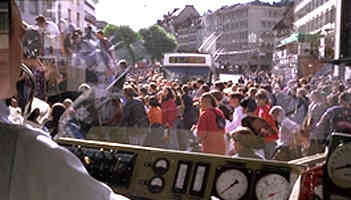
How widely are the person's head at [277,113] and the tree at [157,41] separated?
1.06 m

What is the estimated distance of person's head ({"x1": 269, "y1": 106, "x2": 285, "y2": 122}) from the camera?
8.98ft

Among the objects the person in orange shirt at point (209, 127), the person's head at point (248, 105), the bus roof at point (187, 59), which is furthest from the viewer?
the person's head at point (248, 105)

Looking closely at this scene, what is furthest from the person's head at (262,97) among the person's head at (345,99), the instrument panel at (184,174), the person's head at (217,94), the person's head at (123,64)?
the instrument panel at (184,174)

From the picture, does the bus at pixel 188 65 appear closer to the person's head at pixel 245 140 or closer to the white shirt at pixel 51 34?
the person's head at pixel 245 140

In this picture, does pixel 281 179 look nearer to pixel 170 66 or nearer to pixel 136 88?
pixel 170 66

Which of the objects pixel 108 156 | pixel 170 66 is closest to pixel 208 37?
pixel 170 66

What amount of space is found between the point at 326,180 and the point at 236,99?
5.95ft

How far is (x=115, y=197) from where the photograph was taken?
→ 1.81 feet

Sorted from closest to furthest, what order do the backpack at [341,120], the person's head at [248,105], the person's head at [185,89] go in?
the backpack at [341,120] → the person's head at [185,89] → the person's head at [248,105]

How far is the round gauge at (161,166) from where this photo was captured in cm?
160

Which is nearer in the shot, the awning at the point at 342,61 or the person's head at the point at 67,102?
the awning at the point at 342,61

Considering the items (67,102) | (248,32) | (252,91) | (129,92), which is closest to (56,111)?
(67,102)

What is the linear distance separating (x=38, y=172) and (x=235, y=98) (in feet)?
8.38

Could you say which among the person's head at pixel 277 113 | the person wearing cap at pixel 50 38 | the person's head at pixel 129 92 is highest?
the person wearing cap at pixel 50 38
